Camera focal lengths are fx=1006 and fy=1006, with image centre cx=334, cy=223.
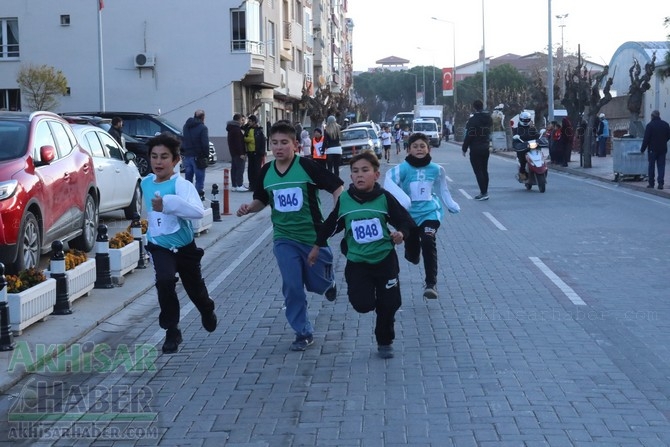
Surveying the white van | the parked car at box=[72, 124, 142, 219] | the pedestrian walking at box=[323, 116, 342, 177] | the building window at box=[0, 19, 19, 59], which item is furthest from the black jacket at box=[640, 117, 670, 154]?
the white van

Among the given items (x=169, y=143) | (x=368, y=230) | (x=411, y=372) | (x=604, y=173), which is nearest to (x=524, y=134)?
(x=604, y=173)

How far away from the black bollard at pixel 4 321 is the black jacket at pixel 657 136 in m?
18.6

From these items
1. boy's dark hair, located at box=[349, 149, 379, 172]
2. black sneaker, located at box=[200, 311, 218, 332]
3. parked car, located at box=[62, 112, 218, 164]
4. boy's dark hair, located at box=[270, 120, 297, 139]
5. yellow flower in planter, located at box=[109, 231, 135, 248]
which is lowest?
black sneaker, located at box=[200, 311, 218, 332]

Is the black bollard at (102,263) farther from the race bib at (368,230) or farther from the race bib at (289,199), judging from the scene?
the race bib at (368,230)

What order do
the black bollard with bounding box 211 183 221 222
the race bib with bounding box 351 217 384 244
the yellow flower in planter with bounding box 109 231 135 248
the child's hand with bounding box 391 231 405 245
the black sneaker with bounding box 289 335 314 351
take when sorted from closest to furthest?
the child's hand with bounding box 391 231 405 245, the race bib with bounding box 351 217 384 244, the black sneaker with bounding box 289 335 314 351, the yellow flower in planter with bounding box 109 231 135 248, the black bollard with bounding box 211 183 221 222

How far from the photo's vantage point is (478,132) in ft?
66.0

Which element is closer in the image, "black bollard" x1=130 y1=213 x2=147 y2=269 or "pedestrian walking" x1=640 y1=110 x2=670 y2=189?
"black bollard" x1=130 y1=213 x2=147 y2=269

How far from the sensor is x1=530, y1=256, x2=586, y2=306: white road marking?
961cm

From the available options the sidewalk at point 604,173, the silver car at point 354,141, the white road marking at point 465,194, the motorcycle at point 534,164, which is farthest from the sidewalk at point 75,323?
the silver car at point 354,141

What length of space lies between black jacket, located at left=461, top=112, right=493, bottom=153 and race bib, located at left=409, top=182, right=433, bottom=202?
10375 millimetres

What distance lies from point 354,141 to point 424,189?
102 feet

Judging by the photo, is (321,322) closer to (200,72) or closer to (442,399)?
(442,399)

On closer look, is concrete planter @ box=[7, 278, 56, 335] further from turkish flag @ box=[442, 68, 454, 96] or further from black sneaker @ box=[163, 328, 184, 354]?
turkish flag @ box=[442, 68, 454, 96]

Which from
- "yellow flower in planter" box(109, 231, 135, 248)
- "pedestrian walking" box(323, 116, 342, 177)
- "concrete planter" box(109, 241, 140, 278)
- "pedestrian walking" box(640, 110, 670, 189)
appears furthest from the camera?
"pedestrian walking" box(323, 116, 342, 177)
